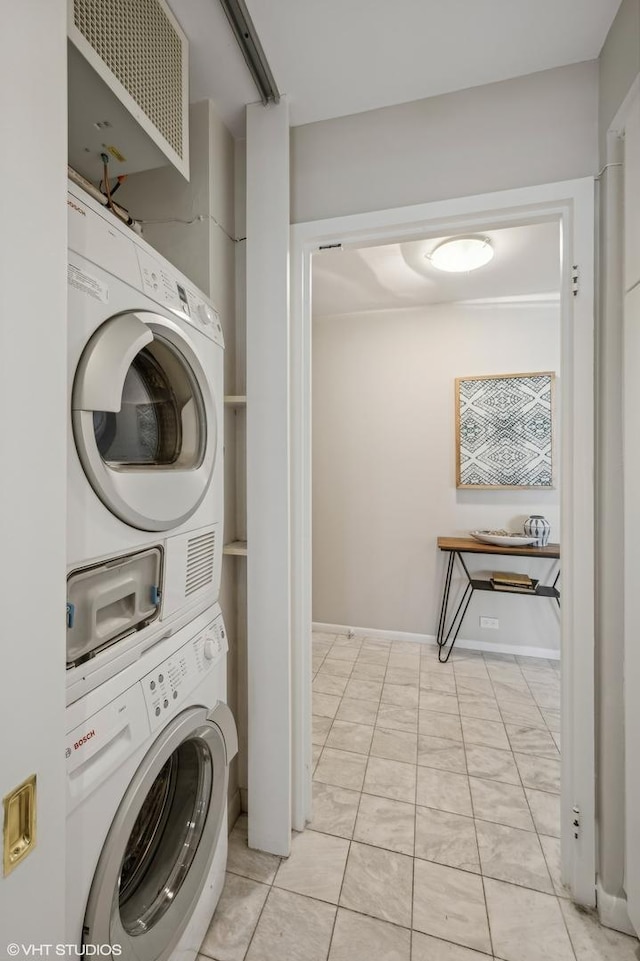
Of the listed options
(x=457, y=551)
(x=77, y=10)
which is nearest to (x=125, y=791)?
(x=77, y=10)

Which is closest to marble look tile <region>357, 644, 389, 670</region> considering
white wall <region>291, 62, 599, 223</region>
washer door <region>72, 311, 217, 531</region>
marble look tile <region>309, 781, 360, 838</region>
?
marble look tile <region>309, 781, 360, 838</region>

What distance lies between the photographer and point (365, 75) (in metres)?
1.31

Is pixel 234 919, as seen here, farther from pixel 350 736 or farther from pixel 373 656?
pixel 373 656

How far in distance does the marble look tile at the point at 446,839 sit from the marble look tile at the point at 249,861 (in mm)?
502

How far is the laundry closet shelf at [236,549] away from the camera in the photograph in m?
1.41

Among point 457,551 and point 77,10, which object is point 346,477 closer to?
point 457,551

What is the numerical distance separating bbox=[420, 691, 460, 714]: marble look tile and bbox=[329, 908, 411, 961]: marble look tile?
117 centimetres

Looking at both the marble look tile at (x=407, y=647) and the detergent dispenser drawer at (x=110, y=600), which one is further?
the marble look tile at (x=407, y=647)

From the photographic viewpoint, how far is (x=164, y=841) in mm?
1031

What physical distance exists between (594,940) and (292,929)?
0.85 m

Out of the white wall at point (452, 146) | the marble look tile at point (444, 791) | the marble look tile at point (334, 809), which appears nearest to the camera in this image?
the white wall at point (452, 146)

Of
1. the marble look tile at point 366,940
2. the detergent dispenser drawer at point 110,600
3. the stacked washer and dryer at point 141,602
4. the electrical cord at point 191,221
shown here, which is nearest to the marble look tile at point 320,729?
the marble look tile at point 366,940

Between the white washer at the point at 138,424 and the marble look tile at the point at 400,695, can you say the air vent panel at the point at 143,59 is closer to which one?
the white washer at the point at 138,424

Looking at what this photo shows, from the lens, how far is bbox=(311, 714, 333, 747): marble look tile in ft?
6.57
